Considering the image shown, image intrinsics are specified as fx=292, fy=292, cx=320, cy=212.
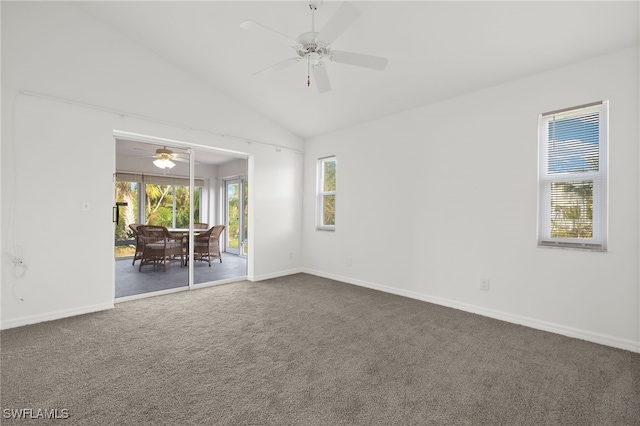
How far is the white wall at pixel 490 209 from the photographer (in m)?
2.64

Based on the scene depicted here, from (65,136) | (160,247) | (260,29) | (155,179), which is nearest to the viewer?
(260,29)

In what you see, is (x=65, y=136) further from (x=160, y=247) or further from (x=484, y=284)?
(x=484, y=284)

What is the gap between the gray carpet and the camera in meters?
1.75

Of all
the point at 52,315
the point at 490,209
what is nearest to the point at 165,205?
the point at 52,315

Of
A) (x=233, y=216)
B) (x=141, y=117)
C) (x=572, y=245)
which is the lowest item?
(x=572, y=245)

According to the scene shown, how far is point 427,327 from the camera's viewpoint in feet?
10.1

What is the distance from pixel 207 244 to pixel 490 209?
430 cm

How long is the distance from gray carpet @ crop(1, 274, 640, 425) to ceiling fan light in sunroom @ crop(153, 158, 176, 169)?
6.64 ft

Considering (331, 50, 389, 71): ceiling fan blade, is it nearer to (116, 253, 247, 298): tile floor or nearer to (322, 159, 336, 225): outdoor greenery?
(322, 159, 336, 225): outdoor greenery

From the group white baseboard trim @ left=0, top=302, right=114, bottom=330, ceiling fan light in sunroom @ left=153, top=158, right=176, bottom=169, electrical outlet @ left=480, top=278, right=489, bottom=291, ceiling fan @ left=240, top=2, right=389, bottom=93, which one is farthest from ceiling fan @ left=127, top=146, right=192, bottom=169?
electrical outlet @ left=480, top=278, right=489, bottom=291

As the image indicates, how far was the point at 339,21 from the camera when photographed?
2.07m

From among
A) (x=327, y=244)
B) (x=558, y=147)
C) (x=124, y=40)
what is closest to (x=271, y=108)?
(x=124, y=40)

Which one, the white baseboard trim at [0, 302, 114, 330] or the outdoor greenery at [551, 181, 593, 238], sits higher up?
the outdoor greenery at [551, 181, 593, 238]

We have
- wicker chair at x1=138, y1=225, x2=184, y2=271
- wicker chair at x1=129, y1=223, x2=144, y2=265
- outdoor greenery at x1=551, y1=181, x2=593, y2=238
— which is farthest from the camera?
wicker chair at x1=138, y1=225, x2=184, y2=271
